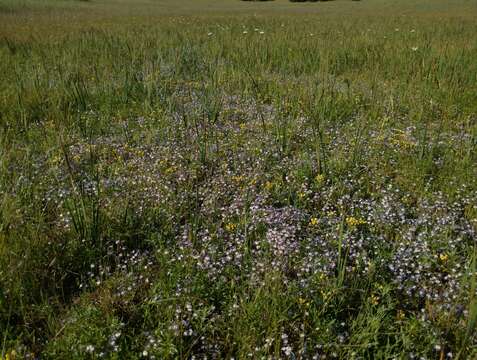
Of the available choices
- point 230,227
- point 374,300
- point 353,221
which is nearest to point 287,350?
point 374,300

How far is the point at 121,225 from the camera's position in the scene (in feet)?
9.75

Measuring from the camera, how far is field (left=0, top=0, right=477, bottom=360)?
7.04 feet

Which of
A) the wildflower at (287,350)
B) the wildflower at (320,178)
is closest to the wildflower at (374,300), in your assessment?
the wildflower at (287,350)

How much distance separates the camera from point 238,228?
10.1 feet

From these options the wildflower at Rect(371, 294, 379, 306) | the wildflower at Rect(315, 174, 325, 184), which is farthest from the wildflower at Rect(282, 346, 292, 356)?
the wildflower at Rect(315, 174, 325, 184)

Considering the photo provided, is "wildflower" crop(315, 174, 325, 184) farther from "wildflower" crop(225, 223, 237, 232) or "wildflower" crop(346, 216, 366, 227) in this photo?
"wildflower" crop(225, 223, 237, 232)

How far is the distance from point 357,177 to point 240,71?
421cm

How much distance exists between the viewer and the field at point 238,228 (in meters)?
2.14

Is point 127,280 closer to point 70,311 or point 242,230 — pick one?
point 70,311

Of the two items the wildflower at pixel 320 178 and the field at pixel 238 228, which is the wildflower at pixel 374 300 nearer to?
the field at pixel 238 228

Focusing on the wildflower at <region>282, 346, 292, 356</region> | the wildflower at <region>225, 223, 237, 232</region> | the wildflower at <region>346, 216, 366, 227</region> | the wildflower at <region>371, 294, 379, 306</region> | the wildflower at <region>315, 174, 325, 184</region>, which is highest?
the wildflower at <region>315, 174, 325, 184</region>

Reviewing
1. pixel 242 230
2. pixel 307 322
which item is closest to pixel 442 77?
pixel 242 230

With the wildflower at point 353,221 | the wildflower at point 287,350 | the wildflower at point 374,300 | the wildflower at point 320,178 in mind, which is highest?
the wildflower at point 320,178

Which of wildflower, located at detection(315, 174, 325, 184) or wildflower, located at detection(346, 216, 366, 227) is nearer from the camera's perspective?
wildflower, located at detection(346, 216, 366, 227)
